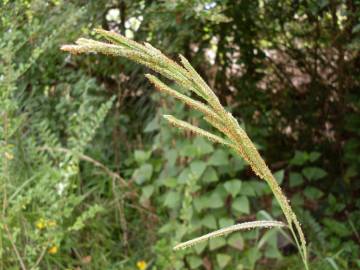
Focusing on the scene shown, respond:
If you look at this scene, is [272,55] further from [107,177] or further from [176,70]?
[176,70]

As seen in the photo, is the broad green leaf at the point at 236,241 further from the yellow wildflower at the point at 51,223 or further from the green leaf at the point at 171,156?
the yellow wildflower at the point at 51,223

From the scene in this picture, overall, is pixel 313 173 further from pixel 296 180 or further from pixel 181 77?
pixel 181 77

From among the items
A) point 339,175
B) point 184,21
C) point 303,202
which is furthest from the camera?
point 339,175

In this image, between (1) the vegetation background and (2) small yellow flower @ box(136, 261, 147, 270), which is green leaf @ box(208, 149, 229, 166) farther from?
(2) small yellow flower @ box(136, 261, 147, 270)

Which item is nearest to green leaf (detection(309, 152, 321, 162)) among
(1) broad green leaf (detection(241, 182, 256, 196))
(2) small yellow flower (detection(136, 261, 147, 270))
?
(1) broad green leaf (detection(241, 182, 256, 196))

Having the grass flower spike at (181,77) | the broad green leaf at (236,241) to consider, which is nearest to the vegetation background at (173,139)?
the broad green leaf at (236,241)

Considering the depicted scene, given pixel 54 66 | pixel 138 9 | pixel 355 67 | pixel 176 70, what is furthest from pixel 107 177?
pixel 176 70
